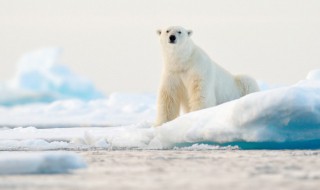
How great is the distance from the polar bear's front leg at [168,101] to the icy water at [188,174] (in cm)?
373

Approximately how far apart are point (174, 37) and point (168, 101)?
838 millimetres

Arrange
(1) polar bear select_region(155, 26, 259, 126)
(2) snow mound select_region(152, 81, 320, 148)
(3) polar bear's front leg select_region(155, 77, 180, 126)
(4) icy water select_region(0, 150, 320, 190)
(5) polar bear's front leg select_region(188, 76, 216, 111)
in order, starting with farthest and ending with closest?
1. (3) polar bear's front leg select_region(155, 77, 180, 126)
2. (1) polar bear select_region(155, 26, 259, 126)
3. (5) polar bear's front leg select_region(188, 76, 216, 111)
4. (2) snow mound select_region(152, 81, 320, 148)
5. (4) icy water select_region(0, 150, 320, 190)

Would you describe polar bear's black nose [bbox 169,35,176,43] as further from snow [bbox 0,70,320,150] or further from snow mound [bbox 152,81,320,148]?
snow mound [bbox 152,81,320,148]

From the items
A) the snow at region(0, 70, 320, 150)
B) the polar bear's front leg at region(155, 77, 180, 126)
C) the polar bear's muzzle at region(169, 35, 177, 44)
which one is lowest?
the snow at region(0, 70, 320, 150)

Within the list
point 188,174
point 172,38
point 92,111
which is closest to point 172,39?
point 172,38

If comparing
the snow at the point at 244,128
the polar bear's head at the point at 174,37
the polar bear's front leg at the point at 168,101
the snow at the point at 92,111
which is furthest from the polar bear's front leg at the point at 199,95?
the snow at the point at 92,111

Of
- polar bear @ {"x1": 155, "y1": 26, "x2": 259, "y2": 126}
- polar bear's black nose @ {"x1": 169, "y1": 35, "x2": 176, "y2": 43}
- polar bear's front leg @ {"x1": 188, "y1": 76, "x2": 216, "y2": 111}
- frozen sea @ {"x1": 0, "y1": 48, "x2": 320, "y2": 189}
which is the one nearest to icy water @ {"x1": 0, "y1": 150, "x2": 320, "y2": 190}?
frozen sea @ {"x1": 0, "y1": 48, "x2": 320, "y2": 189}

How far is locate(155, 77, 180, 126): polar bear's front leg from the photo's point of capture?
31.3 ft

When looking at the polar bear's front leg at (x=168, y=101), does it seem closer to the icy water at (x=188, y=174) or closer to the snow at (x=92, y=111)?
the icy water at (x=188, y=174)

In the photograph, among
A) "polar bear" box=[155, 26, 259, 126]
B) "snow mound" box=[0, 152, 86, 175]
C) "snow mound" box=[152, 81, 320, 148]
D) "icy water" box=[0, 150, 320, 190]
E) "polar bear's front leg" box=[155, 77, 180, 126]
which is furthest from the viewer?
"polar bear's front leg" box=[155, 77, 180, 126]

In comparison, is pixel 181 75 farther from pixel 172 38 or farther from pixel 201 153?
pixel 201 153

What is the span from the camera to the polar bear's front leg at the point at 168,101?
31.3 ft

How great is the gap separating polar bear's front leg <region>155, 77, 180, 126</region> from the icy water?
373cm

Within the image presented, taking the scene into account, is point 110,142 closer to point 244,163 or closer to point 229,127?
point 229,127
